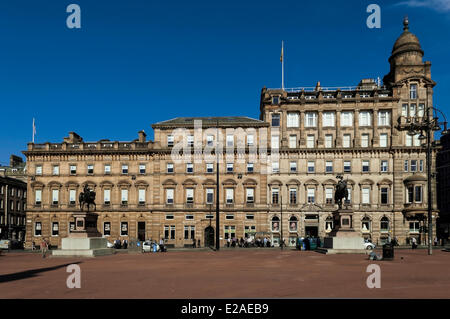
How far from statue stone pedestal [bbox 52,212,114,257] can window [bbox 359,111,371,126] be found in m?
44.2

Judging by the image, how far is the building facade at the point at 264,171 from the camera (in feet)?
204

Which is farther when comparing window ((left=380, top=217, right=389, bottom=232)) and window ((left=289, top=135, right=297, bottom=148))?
window ((left=289, top=135, right=297, bottom=148))

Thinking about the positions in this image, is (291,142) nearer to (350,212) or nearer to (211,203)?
(211,203)

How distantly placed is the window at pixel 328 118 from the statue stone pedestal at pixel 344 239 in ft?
94.6

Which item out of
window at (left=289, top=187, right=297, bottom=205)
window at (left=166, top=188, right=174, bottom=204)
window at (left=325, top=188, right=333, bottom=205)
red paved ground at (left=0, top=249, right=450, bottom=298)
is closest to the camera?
red paved ground at (left=0, top=249, right=450, bottom=298)

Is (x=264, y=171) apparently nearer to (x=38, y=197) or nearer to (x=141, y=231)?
(x=141, y=231)

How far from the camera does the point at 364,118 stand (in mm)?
64125

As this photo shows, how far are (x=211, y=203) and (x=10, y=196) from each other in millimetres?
46177

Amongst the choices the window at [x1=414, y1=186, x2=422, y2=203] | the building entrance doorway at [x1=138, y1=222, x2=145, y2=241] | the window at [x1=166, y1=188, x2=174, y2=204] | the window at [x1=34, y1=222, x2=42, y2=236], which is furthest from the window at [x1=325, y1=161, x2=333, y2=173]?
the window at [x1=34, y1=222, x2=42, y2=236]

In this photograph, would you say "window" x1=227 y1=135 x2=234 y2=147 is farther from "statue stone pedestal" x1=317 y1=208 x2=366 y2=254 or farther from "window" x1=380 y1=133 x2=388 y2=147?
"statue stone pedestal" x1=317 y1=208 x2=366 y2=254

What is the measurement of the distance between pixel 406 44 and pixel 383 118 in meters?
12.5

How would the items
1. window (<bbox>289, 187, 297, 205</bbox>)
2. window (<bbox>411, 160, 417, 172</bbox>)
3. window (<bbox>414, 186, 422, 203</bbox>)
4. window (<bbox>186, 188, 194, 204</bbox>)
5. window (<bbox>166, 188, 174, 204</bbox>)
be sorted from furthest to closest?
window (<bbox>166, 188, 174, 204</bbox>) → window (<bbox>186, 188, 194, 204</bbox>) → window (<bbox>289, 187, 297, 205</bbox>) → window (<bbox>411, 160, 417, 172</bbox>) → window (<bbox>414, 186, 422, 203</bbox>)

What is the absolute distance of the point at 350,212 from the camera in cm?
3791

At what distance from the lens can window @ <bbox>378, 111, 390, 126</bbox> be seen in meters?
63.5
